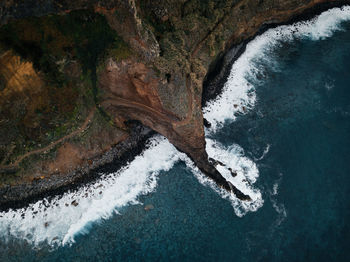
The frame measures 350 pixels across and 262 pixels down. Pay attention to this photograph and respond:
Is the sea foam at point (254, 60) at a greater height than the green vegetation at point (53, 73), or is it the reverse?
the green vegetation at point (53, 73)

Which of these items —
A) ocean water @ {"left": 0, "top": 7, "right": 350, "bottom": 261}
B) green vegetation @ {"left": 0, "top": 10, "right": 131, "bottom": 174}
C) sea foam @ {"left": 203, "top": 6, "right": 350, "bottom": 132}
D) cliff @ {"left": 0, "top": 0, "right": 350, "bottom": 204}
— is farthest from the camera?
sea foam @ {"left": 203, "top": 6, "right": 350, "bottom": 132}

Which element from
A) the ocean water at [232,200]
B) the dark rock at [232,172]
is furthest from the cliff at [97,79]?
the ocean water at [232,200]

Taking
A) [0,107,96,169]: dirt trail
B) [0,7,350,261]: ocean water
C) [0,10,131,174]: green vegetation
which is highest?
[0,10,131,174]: green vegetation

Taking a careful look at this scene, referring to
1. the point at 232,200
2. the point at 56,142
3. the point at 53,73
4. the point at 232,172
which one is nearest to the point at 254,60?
the point at 232,172

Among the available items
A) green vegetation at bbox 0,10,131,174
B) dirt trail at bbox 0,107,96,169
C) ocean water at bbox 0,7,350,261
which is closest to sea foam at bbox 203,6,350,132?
ocean water at bbox 0,7,350,261

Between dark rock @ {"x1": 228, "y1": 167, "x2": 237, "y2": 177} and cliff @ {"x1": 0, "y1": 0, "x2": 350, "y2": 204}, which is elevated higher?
cliff @ {"x1": 0, "y1": 0, "x2": 350, "y2": 204}

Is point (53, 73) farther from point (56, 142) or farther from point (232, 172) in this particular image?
point (232, 172)

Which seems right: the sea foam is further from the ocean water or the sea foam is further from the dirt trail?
the dirt trail

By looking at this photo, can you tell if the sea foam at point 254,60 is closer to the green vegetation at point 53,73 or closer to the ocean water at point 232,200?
the ocean water at point 232,200
